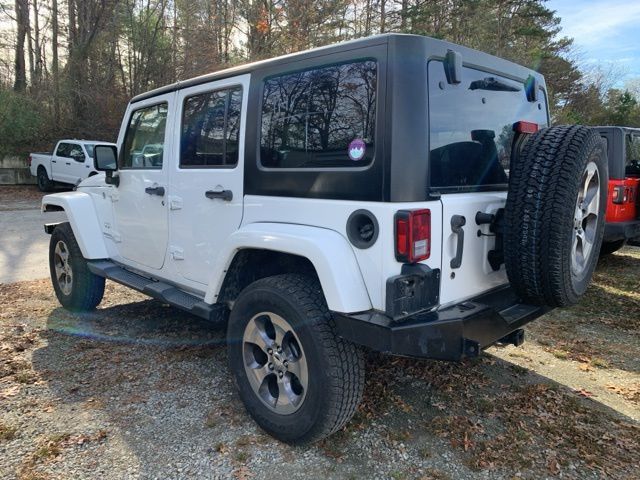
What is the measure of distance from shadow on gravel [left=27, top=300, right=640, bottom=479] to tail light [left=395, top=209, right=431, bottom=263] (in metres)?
1.13

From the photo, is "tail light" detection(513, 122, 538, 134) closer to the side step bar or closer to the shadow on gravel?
the shadow on gravel

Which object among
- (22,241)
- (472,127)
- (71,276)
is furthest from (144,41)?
(472,127)

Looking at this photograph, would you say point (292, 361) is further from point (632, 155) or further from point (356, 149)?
point (632, 155)

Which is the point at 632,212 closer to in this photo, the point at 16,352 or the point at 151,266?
the point at 151,266

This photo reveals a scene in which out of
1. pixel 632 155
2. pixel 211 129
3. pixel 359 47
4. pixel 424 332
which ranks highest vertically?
pixel 359 47

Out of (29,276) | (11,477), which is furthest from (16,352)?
(29,276)

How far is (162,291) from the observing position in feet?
11.9

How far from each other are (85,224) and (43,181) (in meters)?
14.6

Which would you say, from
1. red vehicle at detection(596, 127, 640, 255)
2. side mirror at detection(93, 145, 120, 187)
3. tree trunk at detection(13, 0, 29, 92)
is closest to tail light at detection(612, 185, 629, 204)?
red vehicle at detection(596, 127, 640, 255)

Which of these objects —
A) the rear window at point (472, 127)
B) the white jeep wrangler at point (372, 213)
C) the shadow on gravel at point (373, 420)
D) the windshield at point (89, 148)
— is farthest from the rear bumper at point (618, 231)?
the windshield at point (89, 148)

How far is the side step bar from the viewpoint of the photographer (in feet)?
10.3

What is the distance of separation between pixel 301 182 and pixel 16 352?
9.69 feet

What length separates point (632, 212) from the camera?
21.4ft

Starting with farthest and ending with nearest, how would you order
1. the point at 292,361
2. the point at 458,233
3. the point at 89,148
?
the point at 89,148 → the point at 292,361 → the point at 458,233
